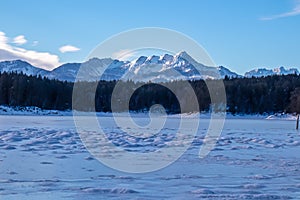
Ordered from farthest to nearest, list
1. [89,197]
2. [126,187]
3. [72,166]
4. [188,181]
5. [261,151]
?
[261,151] < [72,166] < [188,181] < [126,187] < [89,197]

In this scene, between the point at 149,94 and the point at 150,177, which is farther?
the point at 149,94

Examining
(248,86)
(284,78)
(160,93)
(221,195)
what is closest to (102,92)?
(160,93)

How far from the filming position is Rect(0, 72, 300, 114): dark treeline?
10250cm

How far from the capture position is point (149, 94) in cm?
12544

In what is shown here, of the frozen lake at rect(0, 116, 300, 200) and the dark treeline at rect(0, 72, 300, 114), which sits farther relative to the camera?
the dark treeline at rect(0, 72, 300, 114)

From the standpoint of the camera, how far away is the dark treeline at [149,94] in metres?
102

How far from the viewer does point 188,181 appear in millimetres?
8625

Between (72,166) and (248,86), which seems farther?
(248,86)

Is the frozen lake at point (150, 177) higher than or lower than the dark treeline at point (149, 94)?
lower

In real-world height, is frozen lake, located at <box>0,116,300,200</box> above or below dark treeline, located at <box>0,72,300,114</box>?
below

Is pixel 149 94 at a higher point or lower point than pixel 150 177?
higher

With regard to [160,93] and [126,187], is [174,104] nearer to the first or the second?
[160,93]

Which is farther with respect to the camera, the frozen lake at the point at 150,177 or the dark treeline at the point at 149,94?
the dark treeline at the point at 149,94

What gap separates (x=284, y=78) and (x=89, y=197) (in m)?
119
